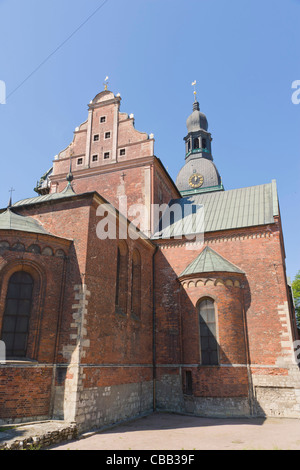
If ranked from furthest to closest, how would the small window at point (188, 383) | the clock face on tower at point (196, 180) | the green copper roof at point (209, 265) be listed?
1. the clock face on tower at point (196, 180)
2. the green copper roof at point (209, 265)
3. the small window at point (188, 383)

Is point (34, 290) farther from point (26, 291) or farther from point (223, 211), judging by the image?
point (223, 211)

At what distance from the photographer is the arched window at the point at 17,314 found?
39.2 ft

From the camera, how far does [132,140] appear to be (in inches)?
896

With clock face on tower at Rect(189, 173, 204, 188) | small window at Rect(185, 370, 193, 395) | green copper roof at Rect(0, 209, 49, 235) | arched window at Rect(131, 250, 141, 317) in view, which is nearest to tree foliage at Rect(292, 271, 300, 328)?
clock face on tower at Rect(189, 173, 204, 188)

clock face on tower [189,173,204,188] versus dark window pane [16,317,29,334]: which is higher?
clock face on tower [189,173,204,188]

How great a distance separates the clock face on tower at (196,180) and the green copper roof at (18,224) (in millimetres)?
27440

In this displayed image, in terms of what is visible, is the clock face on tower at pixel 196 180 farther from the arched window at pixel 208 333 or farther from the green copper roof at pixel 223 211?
the arched window at pixel 208 333

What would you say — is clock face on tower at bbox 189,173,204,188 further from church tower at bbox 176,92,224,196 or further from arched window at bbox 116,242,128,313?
arched window at bbox 116,242,128,313

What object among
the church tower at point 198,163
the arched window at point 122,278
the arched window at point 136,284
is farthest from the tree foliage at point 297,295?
the arched window at point 122,278

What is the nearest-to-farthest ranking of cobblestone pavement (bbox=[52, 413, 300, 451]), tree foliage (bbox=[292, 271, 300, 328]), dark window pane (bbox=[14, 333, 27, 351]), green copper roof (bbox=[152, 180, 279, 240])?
cobblestone pavement (bbox=[52, 413, 300, 451])
dark window pane (bbox=[14, 333, 27, 351])
green copper roof (bbox=[152, 180, 279, 240])
tree foliage (bbox=[292, 271, 300, 328])

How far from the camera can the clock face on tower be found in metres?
39.5

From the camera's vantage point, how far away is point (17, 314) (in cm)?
1234

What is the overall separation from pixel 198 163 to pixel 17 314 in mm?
31945

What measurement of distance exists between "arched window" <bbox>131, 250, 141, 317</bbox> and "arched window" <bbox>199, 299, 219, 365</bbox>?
3141mm
